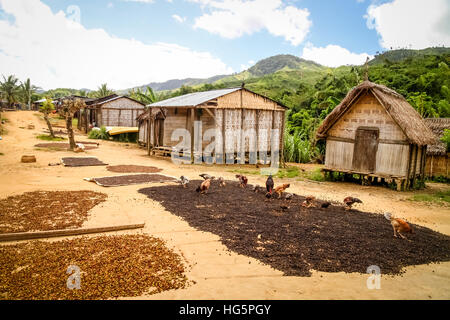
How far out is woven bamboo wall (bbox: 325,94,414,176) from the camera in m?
13.0

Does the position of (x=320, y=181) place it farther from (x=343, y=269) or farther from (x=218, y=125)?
(x=343, y=269)

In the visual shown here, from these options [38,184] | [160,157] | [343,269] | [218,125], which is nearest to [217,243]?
[343,269]

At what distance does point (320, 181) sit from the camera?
1472 centimetres

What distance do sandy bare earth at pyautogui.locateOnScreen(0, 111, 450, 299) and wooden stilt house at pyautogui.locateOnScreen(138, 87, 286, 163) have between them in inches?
192

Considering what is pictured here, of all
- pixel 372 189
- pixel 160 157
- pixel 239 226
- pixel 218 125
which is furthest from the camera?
pixel 160 157

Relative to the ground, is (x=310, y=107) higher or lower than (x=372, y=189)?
higher

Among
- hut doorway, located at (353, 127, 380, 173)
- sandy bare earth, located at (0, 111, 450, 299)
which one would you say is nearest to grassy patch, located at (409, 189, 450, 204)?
sandy bare earth, located at (0, 111, 450, 299)

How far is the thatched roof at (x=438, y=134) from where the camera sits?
650 inches

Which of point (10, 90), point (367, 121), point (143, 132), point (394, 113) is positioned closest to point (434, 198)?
point (394, 113)

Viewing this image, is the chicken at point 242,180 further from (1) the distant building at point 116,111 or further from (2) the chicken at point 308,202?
(1) the distant building at point 116,111

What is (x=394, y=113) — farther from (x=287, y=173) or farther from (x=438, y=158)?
(x=438, y=158)

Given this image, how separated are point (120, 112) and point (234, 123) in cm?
1904

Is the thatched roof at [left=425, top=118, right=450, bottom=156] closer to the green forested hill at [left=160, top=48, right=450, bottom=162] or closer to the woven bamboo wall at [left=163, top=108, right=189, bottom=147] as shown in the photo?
the green forested hill at [left=160, top=48, right=450, bottom=162]
